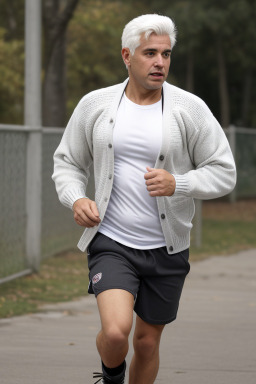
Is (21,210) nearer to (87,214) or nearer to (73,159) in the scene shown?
(73,159)

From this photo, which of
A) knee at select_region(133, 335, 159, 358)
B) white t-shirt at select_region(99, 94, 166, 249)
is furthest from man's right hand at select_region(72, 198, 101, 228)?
knee at select_region(133, 335, 159, 358)

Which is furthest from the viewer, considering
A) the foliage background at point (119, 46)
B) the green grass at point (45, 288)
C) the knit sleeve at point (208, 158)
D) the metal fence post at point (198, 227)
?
the foliage background at point (119, 46)

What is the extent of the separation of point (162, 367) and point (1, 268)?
365 cm

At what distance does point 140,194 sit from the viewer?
Answer: 16.0 ft

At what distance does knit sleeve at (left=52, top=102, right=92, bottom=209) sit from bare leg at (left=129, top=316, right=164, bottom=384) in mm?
679

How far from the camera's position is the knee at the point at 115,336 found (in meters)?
4.64

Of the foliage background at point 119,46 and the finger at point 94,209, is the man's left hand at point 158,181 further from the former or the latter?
the foliage background at point 119,46

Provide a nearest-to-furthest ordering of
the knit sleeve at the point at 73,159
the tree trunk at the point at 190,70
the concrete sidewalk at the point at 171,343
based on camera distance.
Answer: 1. the knit sleeve at the point at 73,159
2. the concrete sidewalk at the point at 171,343
3. the tree trunk at the point at 190,70

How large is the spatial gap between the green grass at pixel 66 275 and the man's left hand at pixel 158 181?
427 cm

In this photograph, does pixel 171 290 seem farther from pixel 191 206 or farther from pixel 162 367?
pixel 162 367

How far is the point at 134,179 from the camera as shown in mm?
4879

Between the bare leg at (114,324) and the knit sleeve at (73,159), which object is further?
the knit sleeve at (73,159)

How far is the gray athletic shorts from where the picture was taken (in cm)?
488

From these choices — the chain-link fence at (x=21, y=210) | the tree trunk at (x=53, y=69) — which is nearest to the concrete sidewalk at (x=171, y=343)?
the chain-link fence at (x=21, y=210)
